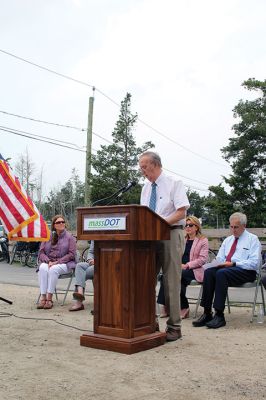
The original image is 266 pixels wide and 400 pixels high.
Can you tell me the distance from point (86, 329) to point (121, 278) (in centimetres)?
138

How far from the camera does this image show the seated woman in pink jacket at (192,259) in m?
6.30

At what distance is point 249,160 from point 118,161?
8.66 meters

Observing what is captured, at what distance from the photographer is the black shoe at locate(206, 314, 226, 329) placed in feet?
18.0

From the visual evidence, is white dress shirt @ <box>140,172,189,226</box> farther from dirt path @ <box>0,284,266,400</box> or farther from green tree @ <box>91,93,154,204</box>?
green tree @ <box>91,93,154,204</box>

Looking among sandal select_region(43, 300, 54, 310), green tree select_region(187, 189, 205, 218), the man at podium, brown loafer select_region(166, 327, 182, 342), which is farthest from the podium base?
green tree select_region(187, 189, 205, 218)

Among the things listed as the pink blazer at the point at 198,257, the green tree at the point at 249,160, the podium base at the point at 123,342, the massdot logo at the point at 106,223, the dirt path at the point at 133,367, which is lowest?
the dirt path at the point at 133,367

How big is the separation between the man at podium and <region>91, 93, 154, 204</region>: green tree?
24907 mm

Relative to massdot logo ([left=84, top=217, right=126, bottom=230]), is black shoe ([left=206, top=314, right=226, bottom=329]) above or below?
below

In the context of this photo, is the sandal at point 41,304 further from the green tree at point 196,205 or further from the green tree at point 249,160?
the green tree at point 196,205

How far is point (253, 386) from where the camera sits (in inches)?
133

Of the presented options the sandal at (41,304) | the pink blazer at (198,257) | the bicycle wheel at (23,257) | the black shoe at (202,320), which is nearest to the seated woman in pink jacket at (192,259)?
the pink blazer at (198,257)

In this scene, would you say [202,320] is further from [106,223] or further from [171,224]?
[106,223]

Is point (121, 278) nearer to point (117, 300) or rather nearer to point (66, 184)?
point (117, 300)

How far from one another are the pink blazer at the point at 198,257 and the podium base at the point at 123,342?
1758 millimetres
